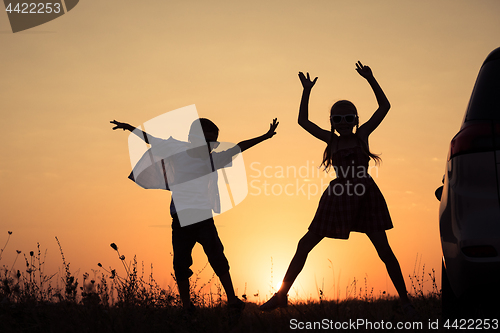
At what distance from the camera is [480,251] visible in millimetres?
2809

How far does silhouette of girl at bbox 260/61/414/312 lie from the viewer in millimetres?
4410

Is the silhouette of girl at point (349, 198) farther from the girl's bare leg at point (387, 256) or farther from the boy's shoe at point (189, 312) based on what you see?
the boy's shoe at point (189, 312)

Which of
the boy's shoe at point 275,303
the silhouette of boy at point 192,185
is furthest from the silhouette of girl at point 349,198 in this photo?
the silhouette of boy at point 192,185

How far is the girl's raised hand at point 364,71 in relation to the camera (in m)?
4.81

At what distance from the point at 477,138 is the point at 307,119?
207cm

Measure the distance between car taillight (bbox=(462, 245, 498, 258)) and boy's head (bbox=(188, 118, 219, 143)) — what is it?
8.71 ft

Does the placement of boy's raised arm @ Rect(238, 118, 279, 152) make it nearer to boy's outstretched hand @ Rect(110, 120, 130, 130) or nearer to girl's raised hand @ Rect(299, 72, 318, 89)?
girl's raised hand @ Rect(299, 72, 318, 89)

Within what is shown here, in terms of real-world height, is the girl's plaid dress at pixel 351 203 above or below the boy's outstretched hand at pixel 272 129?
below

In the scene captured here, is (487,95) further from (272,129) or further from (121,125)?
(121,125)

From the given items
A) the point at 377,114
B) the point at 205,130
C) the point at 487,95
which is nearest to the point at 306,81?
the point at 377,114

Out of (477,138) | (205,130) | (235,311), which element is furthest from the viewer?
(205,130)

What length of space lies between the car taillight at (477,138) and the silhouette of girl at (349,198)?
4.74 ft

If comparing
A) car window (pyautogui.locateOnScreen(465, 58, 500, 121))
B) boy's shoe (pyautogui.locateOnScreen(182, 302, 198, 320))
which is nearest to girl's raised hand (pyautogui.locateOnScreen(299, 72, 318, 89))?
car window (pyautogui.locateOnScreen(465, 58, 500, 121))

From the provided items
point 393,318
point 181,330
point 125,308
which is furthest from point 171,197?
point 393,318
